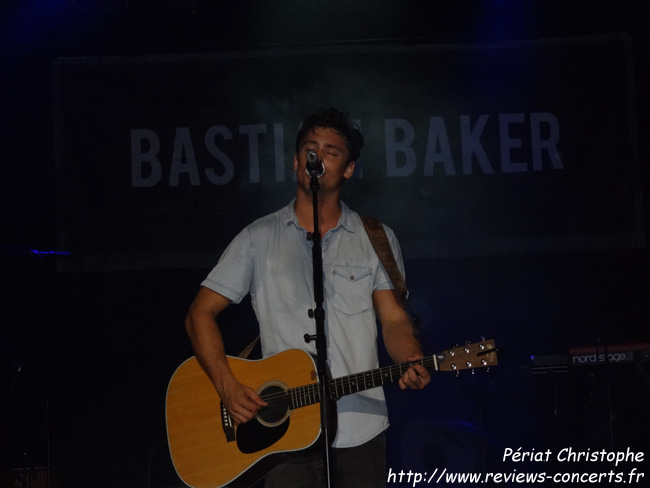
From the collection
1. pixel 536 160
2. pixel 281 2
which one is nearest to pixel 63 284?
pixel 281 2

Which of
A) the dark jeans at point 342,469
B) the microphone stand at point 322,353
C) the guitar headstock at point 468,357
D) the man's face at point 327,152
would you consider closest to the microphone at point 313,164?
A: the microphone stand at point 322,353

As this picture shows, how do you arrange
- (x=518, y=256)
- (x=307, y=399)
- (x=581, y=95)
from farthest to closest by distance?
1. (x=518, y=256)
2. (x=581, y=95)
3. (x=307, y=399)

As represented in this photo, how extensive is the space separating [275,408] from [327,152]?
121cm

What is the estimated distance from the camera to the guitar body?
3.57m

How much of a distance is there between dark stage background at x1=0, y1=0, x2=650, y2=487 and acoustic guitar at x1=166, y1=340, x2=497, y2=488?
2.28m

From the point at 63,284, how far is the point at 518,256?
3.65 metres

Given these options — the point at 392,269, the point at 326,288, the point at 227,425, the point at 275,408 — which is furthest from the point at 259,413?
the point at 392,269

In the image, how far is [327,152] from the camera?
3.77 metres

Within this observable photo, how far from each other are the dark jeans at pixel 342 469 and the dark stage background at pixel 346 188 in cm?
237

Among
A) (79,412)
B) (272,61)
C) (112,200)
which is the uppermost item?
(272,61)

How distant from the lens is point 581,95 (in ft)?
19.7

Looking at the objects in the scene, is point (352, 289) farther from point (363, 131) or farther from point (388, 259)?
point (363, 131)

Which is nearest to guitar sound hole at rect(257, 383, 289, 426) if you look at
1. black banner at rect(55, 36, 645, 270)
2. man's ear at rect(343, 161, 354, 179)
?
man's ear at rect(343, 161, 354, 179)

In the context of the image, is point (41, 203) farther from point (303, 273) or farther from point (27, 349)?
point (303, 273)
